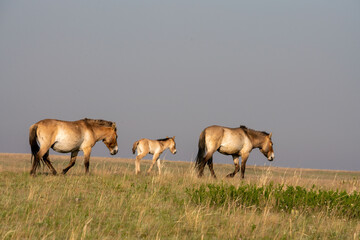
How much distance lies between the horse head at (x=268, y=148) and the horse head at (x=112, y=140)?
24.1ft

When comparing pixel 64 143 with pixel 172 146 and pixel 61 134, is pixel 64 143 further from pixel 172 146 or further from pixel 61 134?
pixel 172 146

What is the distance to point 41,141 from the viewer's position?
14.1 metres

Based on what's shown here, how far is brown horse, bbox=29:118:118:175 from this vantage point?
14070 millimetres

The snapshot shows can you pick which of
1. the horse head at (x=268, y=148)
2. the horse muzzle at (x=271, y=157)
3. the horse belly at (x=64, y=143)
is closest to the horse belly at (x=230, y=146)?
the horse head at (x=268, y=148)

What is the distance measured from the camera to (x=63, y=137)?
14.4 m

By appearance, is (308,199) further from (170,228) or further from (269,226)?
(170,228)

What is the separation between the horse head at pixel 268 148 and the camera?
776 inches

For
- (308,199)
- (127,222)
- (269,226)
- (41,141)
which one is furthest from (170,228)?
(41,141)

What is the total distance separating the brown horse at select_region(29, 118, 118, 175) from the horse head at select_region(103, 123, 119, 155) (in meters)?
0.20

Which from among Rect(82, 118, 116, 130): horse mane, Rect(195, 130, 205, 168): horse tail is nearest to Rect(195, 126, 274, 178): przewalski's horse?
Rect(195, 130, 205, 168): horse tail

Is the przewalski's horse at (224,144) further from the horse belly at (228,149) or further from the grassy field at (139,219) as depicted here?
the grassy field at (139,219)

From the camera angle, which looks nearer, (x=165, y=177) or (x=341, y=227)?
(x=341, y=227)

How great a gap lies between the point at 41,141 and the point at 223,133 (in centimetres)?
755

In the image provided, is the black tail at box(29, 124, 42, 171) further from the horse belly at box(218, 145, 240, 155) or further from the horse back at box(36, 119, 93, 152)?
the horse belly at box(218, 145, 240, 155)
